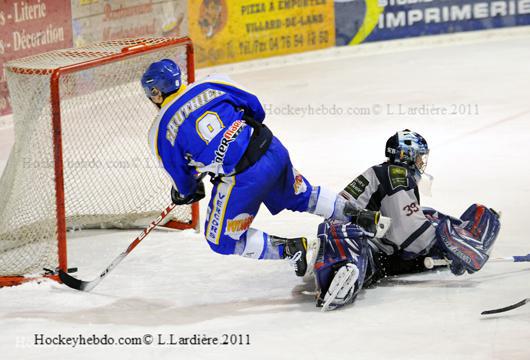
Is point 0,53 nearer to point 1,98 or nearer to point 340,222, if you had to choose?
point 1,98

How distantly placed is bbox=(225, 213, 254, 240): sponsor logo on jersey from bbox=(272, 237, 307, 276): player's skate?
154mm

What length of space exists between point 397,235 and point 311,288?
44 cm

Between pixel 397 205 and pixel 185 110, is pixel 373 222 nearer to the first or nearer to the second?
pixel 397 205

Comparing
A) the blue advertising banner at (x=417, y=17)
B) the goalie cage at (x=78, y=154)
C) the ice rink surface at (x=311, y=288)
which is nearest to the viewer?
the ice rink surface at (x=311, y=288)

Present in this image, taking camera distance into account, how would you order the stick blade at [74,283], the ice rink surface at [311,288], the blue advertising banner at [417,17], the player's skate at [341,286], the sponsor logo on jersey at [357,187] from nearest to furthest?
the ice rink surface at [311,288], the player's skate at [341,286], the sponsor logo on jersey at [357,187], the stick blade at [74,283], the blue advertising banner at [417,17]

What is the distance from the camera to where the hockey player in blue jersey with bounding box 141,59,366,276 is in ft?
14.1

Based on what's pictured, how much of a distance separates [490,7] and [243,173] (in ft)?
25.4

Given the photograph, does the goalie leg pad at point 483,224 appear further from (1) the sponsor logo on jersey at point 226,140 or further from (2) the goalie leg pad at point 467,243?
(1) the sponsor logo on jersey at point 226,140

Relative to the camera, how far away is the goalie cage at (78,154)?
16.0ft

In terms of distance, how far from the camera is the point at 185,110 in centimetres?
431

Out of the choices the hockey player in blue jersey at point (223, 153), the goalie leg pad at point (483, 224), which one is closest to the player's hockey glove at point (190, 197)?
the hockey player in blue jersey at point (223, 153)

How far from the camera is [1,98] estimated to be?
8.23 m

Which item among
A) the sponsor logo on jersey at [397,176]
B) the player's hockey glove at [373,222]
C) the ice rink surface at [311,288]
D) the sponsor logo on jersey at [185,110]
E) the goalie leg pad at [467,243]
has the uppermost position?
the sponsor logo on jersey at [185,110]

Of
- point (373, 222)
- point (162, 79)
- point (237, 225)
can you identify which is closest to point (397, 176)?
point (373, 222)
